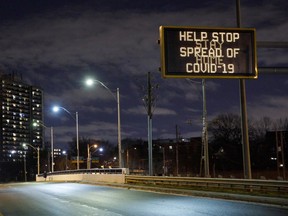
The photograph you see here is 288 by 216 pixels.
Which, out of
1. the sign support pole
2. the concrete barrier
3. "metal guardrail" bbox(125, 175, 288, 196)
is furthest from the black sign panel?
the concrete barrier

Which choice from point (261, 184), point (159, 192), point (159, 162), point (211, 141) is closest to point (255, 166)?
point (211, 141)

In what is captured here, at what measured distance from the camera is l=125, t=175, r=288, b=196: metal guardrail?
21234 mm

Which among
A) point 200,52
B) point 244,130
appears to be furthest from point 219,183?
point 200,52

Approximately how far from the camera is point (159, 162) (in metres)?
148

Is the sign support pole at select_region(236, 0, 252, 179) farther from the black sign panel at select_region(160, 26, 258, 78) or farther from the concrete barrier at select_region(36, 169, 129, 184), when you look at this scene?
the concrete barrier at select_region(36, 169, 129, 184)

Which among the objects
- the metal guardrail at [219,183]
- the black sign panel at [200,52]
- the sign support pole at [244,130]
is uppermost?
the black sign panel at [200,52]

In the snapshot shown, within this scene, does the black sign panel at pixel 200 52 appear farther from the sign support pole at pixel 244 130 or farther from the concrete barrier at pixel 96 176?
the concrete barrier at pixel 96 176

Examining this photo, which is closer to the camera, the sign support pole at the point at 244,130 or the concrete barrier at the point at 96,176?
the sign support pole at the point at 244,130

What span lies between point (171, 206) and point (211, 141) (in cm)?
9472

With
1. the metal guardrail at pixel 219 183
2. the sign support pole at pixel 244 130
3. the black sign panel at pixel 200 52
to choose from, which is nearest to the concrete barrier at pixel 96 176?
the metal guardrail at pixel 219 183

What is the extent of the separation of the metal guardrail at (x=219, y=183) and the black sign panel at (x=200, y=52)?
523 cm

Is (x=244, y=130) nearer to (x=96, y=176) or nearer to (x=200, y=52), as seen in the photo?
(x=200, y=52)

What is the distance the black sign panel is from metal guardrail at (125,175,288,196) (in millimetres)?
5232

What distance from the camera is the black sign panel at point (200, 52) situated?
1845 cm
